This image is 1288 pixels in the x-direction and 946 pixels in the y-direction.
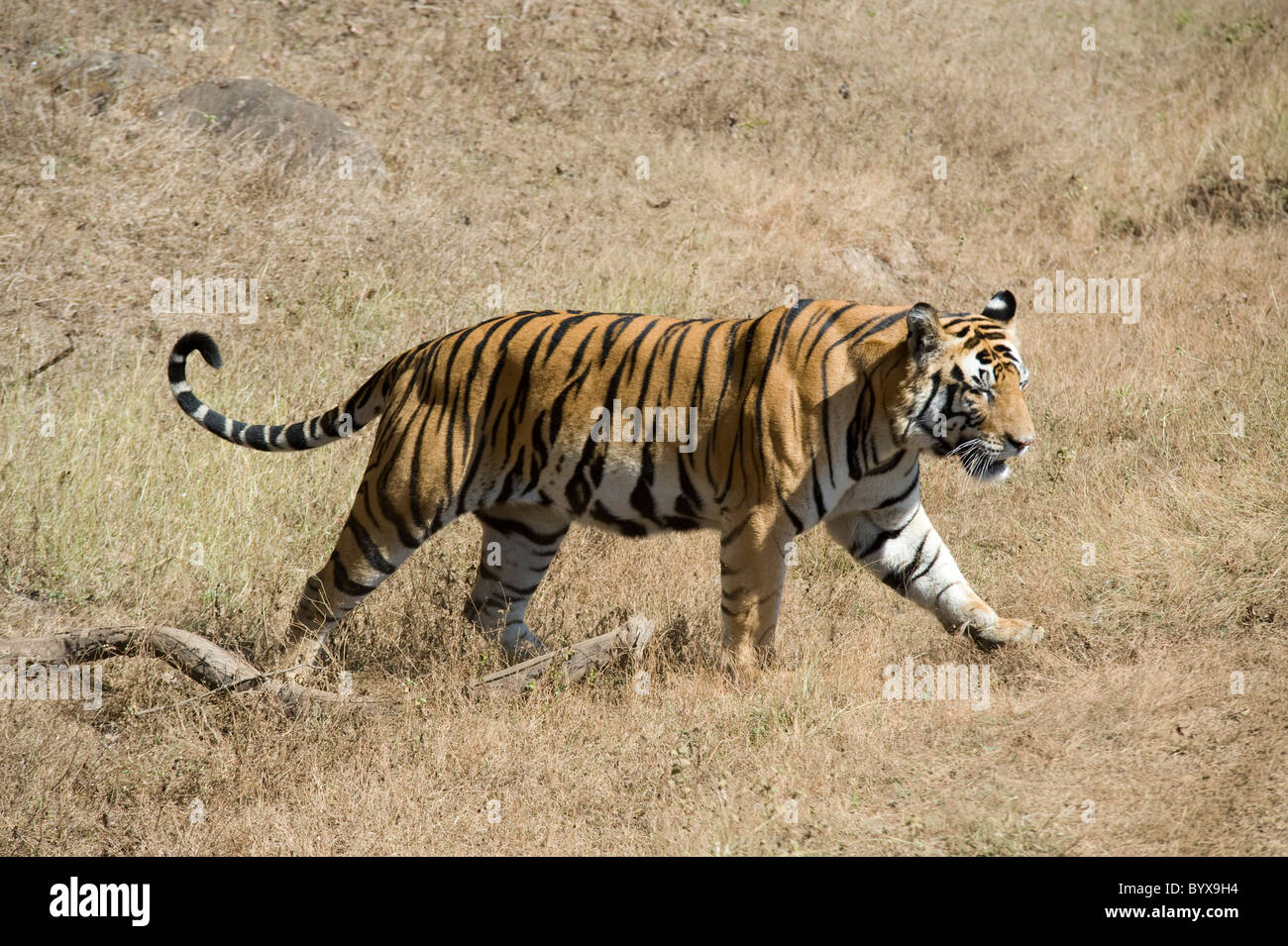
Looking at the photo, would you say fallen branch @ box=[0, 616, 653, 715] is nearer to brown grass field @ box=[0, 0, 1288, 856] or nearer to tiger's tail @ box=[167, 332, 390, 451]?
brown grass field @ box=[0, 0, 1288, 856]

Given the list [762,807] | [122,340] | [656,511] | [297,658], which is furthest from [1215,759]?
[122,340]

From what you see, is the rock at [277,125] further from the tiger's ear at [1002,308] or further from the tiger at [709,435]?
the tiger's ear at [1002,308]

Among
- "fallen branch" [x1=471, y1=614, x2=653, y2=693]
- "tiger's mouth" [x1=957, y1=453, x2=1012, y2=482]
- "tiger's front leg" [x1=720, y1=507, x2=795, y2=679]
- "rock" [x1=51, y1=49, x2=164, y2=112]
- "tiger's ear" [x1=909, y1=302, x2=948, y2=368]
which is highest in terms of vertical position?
"rock" [x1=51, y1=49, x2=164, y2=112]

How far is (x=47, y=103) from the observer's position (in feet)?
36.0

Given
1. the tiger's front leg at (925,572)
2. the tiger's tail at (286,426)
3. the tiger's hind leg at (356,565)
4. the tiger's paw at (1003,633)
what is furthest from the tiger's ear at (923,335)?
the tiger's tail at (286,426)

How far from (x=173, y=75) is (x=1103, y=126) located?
924 cm

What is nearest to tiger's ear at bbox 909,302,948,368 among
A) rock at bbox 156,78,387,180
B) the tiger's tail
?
the tiger's tail

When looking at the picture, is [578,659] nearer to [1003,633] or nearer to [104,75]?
[1003,633]

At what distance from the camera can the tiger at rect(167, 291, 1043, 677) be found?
5.16 metres

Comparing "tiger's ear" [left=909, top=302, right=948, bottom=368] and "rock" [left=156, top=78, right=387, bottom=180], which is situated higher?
"rock" [left=156, top=78, right=387, bottom=180]

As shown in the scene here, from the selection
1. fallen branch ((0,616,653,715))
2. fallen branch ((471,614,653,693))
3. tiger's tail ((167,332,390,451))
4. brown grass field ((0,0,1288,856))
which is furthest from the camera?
tiger's tail ((167,332,390,451))

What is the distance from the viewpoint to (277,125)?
11.0m

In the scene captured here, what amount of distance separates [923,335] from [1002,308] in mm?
592

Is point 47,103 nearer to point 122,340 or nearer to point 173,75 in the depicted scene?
point 173,75
